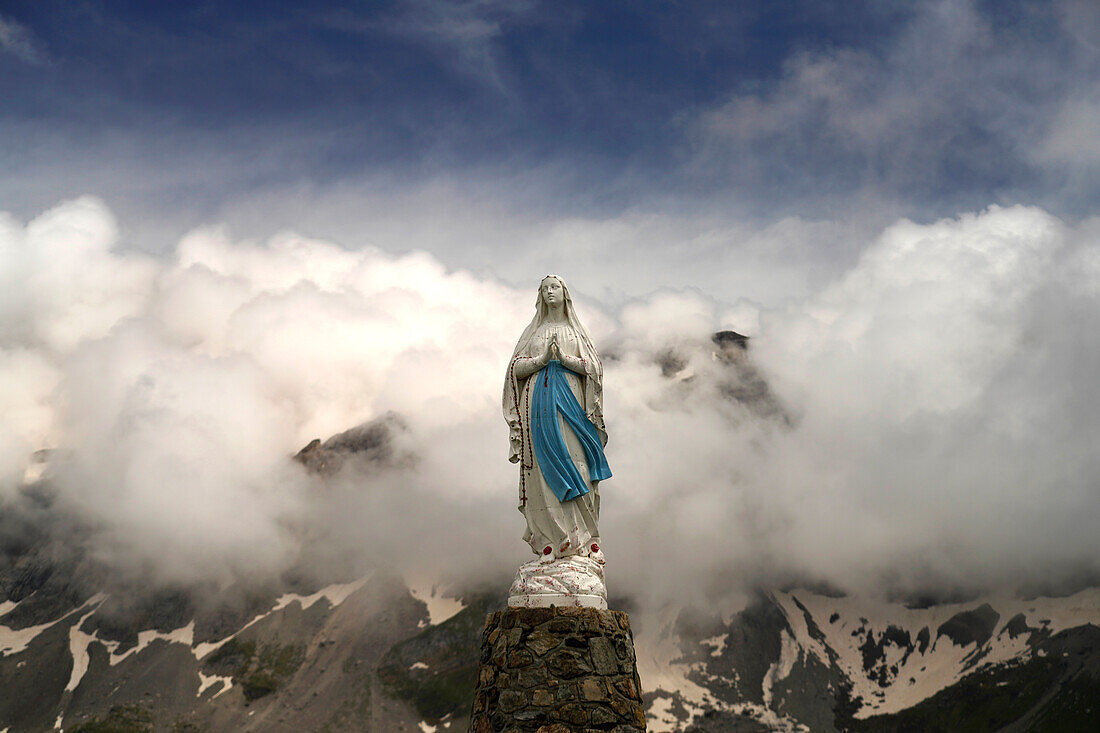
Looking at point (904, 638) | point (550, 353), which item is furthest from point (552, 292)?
point (904, 638)

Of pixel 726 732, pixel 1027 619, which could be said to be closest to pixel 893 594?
pixel 1027 619

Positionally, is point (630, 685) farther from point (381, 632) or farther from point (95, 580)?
point (95, 580)

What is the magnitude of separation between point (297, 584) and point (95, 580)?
44673 millimetres

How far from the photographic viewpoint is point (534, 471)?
1381 centimetres

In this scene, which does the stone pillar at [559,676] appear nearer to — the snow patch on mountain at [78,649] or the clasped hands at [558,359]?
the clasped hands at [558,359]

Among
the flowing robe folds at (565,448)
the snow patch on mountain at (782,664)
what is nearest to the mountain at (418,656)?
the snow patch on mountain at (782,664)

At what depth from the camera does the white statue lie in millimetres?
12844

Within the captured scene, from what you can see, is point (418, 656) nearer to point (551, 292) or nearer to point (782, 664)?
point (782, 664)

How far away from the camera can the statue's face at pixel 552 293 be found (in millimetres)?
14891

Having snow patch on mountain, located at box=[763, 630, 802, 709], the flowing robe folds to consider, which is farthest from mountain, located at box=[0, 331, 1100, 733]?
the flowing robe folds

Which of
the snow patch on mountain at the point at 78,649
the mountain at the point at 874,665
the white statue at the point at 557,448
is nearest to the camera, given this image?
the white statue at the point at 557,448

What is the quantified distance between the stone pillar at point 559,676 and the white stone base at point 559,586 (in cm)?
16

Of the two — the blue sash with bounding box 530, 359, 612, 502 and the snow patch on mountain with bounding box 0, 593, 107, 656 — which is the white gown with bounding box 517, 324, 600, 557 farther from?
the snow patch on mountain with bounding box 0, 593, 107, 656

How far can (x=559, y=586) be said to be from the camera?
496 inches
